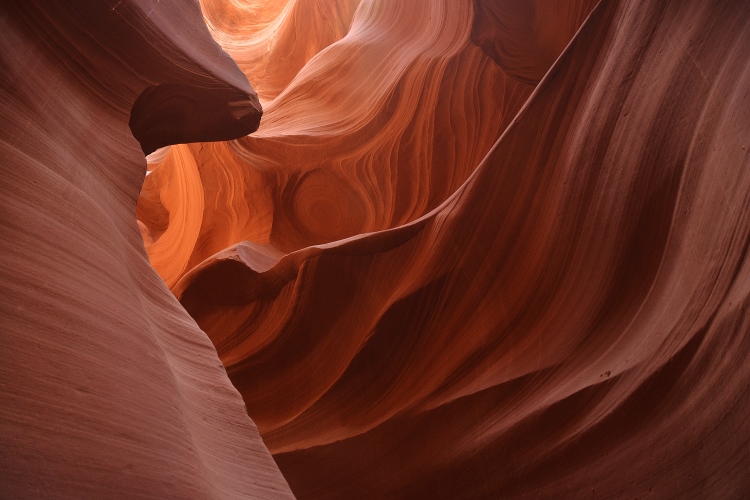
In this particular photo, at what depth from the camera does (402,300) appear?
124 inches

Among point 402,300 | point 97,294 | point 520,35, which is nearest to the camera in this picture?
point 97,294

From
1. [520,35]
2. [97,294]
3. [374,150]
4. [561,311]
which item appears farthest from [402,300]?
[520,35]

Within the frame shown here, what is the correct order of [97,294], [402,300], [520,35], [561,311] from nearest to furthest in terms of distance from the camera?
[97,294], [561,311], [402,300], [520,35]

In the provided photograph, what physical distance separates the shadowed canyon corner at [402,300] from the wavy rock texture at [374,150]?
1.03 meters

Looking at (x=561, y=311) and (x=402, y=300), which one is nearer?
(x=561, y=311)

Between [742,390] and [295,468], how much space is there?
209 cm

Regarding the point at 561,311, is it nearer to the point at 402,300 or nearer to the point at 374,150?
the point at 402,300

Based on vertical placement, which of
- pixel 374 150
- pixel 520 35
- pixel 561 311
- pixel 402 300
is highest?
pixel 520 35

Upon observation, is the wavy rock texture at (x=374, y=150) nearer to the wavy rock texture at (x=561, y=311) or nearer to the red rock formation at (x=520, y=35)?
the red rock formation at (x=520, y=35)

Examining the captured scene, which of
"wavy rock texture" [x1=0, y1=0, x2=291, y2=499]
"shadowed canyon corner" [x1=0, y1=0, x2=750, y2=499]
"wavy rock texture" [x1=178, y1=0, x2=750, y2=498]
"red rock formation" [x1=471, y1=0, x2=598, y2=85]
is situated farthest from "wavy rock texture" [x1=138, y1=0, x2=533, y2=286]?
"wavy rock texture" [x1=0, y1=0, x2=291, y2=499]

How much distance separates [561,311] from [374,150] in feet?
9.65

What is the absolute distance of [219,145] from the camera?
5363mm

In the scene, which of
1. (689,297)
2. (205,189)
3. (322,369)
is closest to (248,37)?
(205,189)

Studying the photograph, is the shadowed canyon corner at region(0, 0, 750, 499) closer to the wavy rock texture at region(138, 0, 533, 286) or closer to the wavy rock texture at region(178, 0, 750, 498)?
the wavy rock texture at region(178, 0, 750, 498)
